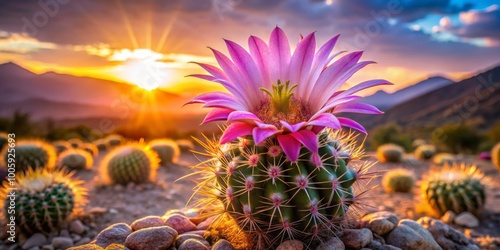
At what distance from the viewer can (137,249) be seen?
3.34m

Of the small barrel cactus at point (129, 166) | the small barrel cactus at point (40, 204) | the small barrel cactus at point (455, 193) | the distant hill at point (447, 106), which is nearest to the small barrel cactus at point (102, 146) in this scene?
the small barrel cactus at point (129, 166)

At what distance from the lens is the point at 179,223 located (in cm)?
395

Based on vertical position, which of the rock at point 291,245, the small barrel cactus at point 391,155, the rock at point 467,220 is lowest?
the rock at point 467,220

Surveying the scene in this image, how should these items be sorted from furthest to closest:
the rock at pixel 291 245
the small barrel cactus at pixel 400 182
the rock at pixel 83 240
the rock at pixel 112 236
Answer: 1. the small barrel cactus at pixel 400 182
2. the rock at pixel 83 240
3. the rock at pixel 112 236
4. the rock at pixel 291 245

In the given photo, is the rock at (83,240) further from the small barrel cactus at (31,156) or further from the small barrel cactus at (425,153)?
the small barrel cactus at (425,153)

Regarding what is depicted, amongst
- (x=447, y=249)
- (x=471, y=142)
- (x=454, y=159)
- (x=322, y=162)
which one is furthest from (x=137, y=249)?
(x=471, y=142)

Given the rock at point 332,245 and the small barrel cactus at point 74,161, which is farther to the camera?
the small barrel cactus at point 74,161

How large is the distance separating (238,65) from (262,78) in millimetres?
231

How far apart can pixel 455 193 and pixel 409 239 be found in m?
3.51

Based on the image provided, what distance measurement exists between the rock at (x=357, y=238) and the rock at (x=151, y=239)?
4.98ft

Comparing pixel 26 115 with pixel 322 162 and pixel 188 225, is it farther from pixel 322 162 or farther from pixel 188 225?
pixel 322 162

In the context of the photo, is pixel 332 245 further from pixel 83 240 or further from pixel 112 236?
pixel 83 240

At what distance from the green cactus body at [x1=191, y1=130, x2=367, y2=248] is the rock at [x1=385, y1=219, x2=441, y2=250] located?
0.95 meters

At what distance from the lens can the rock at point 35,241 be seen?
5059 millimetres
